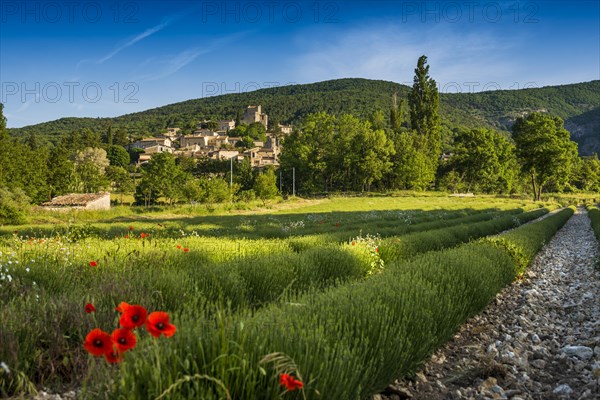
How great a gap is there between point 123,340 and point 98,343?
0.36 ft

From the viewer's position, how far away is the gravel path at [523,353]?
374cm

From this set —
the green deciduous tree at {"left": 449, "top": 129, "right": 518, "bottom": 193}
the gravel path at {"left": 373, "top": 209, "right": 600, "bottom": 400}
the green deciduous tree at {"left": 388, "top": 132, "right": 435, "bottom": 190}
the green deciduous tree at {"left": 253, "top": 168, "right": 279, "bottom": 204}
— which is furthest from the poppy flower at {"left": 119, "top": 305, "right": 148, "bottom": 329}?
the green deciduous tree at {"left": 449, "top": 129, "right": 518, "bottom": 193}

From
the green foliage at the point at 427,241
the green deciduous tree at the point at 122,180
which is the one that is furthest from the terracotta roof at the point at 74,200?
the green foliage at the point at 427,241

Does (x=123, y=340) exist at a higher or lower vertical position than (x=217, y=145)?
lower

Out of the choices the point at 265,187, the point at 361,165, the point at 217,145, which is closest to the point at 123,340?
the point at 265,187

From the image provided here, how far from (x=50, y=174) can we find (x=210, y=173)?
38.6 metres

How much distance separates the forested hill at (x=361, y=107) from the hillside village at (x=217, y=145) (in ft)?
35.1

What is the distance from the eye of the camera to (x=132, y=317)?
1937mm

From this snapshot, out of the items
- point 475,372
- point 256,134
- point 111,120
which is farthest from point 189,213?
point 111,120

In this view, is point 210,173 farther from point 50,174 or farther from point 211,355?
point 211,355

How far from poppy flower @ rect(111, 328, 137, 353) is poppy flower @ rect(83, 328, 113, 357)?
31mm

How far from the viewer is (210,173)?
93.5m

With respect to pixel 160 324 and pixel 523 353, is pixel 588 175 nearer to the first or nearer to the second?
pixel 523 353

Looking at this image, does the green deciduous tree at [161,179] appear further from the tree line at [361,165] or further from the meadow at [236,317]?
the meadow at [236,317]
